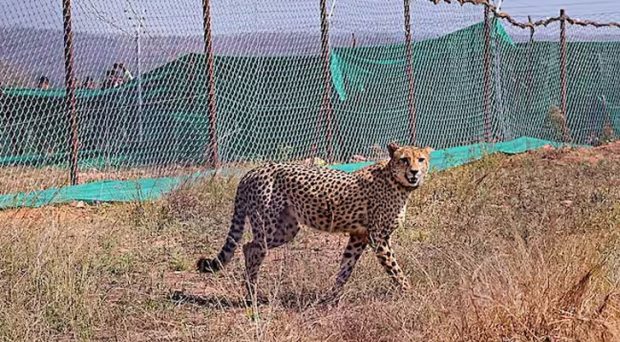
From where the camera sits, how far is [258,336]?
165 inches

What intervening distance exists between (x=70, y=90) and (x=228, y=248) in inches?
125

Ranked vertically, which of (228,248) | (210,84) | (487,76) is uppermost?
(228,248)

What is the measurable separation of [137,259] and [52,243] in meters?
0.90

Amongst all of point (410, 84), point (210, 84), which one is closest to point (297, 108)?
point (210, 84)

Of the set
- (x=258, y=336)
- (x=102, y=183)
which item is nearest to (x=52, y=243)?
(x=258, y=336)

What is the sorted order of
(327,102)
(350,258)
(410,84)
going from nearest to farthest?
1. (350,258)
2. (327,102)
3. (410,84)

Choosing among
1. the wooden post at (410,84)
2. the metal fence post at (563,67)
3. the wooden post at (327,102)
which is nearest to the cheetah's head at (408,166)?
the wooden post at (327,102)

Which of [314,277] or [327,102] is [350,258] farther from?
[327,102]

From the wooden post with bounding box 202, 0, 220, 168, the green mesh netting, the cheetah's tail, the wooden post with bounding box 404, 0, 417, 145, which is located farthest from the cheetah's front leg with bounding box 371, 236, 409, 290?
the wooden post with bounding box 404, 0, 417, 145

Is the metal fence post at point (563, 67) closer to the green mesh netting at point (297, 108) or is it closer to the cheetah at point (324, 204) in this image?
the green mesh netting at point (297, 108)

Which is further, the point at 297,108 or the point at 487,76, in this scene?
the point at 487,76

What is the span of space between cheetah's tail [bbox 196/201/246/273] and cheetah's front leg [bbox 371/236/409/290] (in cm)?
73

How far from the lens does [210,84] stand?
961cm

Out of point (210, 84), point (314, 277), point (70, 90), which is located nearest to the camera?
point (314, 277)
